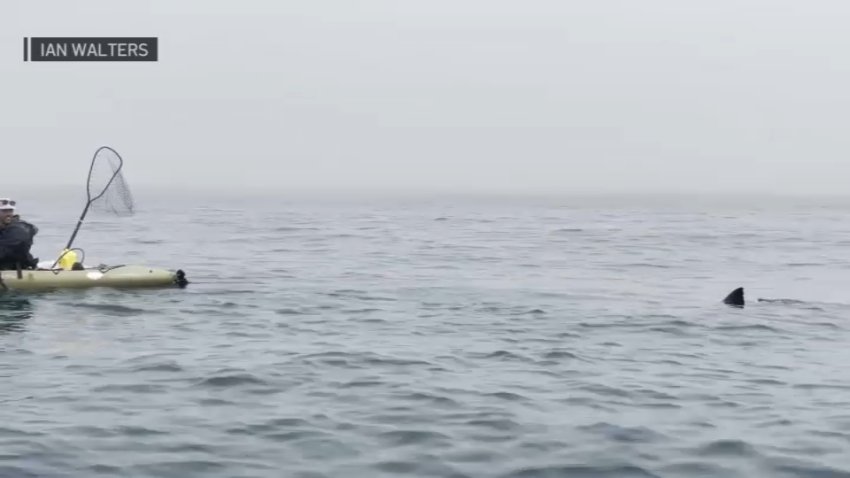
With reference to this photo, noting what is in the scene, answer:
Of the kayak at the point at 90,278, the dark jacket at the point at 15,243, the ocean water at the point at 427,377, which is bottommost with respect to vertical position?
the ocean water at the point at 427,377

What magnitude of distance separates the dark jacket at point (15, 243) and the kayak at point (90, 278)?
163 millimetres

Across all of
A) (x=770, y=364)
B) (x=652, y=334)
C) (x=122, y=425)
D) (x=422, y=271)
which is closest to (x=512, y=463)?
(x=122, y=425)

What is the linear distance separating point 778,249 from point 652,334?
22.3 m

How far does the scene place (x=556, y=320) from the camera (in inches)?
637

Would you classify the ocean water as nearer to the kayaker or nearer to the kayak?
the kayak

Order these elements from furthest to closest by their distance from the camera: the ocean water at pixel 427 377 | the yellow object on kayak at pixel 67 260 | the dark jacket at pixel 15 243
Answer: the yellow object on kayak at pixel 67 260
the dark jacket at pixel 15 243
the ocean water at pixel 427 377

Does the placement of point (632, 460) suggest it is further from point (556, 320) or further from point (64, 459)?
point (556, 320)

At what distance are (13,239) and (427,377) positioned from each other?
29.8ft

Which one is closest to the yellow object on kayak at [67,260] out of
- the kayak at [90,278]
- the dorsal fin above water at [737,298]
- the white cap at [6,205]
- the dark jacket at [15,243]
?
the kayak at [90,278]

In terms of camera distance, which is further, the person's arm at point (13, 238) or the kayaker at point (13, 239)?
the person's arm at point (13, 238)

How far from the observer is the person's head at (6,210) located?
1623 centimetres

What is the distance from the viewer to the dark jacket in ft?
55.1

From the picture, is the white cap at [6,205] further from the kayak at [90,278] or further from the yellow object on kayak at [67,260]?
the yellow object on kayak at [67,260]

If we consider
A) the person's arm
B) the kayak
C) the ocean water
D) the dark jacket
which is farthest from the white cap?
the ocean water
